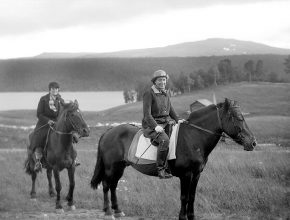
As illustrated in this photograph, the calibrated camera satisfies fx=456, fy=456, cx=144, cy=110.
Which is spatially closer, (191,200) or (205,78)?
(191,200)

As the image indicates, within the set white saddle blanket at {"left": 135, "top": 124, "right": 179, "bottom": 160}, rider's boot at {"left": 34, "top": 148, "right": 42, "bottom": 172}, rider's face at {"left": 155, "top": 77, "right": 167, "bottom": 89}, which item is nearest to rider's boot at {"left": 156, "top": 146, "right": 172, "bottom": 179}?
white saddle blanket at {"left": 135, "top": 124, "right": 179, "bottom": 160}

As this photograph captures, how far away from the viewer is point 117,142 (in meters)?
10.1

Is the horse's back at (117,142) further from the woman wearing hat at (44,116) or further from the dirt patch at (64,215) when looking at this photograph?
the woman wearing hat at (44,116)

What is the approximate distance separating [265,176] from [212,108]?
6.85 m

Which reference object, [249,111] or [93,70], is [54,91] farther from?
[93,70]

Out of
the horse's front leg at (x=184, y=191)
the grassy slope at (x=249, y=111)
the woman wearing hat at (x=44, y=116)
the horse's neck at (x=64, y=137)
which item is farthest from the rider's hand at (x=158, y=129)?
the grassy slope at (x=249, y=111)

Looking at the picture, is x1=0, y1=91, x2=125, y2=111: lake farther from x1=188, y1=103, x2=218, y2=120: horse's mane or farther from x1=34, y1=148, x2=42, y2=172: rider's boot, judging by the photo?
x1=188, y1=103, x2=218, y2=120: horse's mane

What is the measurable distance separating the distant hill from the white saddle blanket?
16143cm

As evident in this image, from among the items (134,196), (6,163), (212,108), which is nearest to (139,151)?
(212,108)

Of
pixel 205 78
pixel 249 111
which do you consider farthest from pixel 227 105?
pixel 205 78

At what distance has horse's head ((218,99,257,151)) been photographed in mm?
8633

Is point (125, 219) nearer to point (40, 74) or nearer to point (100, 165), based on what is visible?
point (100, 165)

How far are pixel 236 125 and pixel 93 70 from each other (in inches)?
7196

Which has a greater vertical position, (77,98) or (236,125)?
(236,125)
